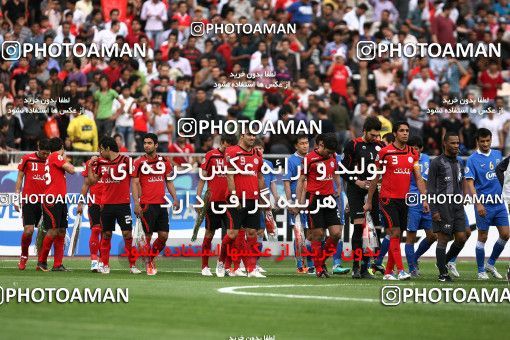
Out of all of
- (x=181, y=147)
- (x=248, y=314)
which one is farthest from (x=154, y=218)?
(x=248, y=314)

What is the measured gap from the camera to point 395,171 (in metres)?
20.6

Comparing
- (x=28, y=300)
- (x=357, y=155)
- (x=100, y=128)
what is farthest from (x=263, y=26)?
(x=28, y=300)

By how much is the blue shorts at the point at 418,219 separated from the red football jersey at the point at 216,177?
2.99 metres

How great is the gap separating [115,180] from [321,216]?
3594mm

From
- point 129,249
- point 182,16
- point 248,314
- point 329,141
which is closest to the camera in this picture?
point 248,314

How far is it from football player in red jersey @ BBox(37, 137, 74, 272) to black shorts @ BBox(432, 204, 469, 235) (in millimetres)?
6468

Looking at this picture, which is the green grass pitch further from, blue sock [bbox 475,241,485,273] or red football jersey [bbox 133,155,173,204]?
red football jersey [bbox 133,155,173,204]

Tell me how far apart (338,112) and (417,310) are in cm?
1427

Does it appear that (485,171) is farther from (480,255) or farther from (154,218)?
(154,218)

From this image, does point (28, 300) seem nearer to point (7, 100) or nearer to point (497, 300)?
point (497, 300)

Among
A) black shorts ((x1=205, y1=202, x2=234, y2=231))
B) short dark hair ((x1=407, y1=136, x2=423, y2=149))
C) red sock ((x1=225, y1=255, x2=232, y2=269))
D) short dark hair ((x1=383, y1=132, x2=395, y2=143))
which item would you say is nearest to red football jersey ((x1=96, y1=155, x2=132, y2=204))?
black shorts ((x1=205, y1=202, x2=234, y2=231))

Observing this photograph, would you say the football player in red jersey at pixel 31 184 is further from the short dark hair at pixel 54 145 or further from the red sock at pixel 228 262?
the red sock at pixel 228 262

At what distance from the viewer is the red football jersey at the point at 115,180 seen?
74.1 feet

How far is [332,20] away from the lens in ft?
112
